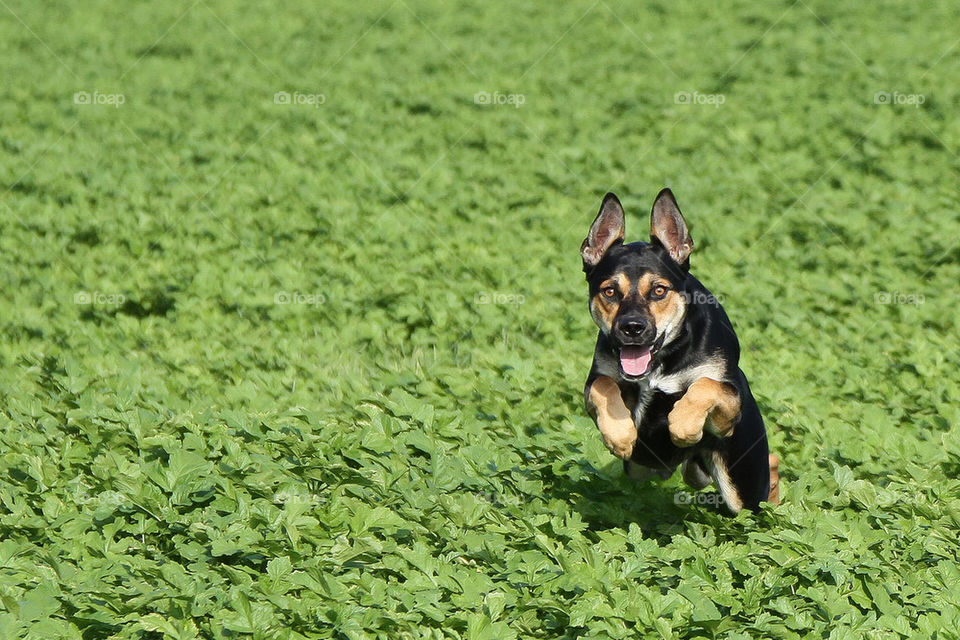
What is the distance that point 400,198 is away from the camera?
36.7 feet

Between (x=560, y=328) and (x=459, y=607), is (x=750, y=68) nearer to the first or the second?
(x=560, y=328)

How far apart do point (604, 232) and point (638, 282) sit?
16.9 inches

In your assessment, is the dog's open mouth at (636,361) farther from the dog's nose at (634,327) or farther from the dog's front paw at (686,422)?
the dog's front paw at (686,422)

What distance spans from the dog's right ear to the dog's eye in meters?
0.42

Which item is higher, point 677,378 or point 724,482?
point 677,378

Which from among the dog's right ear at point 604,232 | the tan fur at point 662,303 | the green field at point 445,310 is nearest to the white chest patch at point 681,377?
the tan fur at point 662,303

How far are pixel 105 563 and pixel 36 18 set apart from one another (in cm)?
1354

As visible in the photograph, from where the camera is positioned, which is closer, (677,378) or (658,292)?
(658,292)

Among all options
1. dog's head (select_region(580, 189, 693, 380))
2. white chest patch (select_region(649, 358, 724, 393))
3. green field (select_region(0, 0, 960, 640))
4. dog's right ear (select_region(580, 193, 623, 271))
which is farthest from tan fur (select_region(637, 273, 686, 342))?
green field (select_region(0, 0, 960, 640))

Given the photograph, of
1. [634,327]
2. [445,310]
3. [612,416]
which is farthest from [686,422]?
[445,310]

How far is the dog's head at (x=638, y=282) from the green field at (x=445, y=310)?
1035 millimetres

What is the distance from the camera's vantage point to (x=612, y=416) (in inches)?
192

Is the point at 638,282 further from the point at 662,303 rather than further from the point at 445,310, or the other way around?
the point at 445,310

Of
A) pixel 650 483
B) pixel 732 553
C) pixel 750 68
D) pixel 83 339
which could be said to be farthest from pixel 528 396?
pixel 750 68
